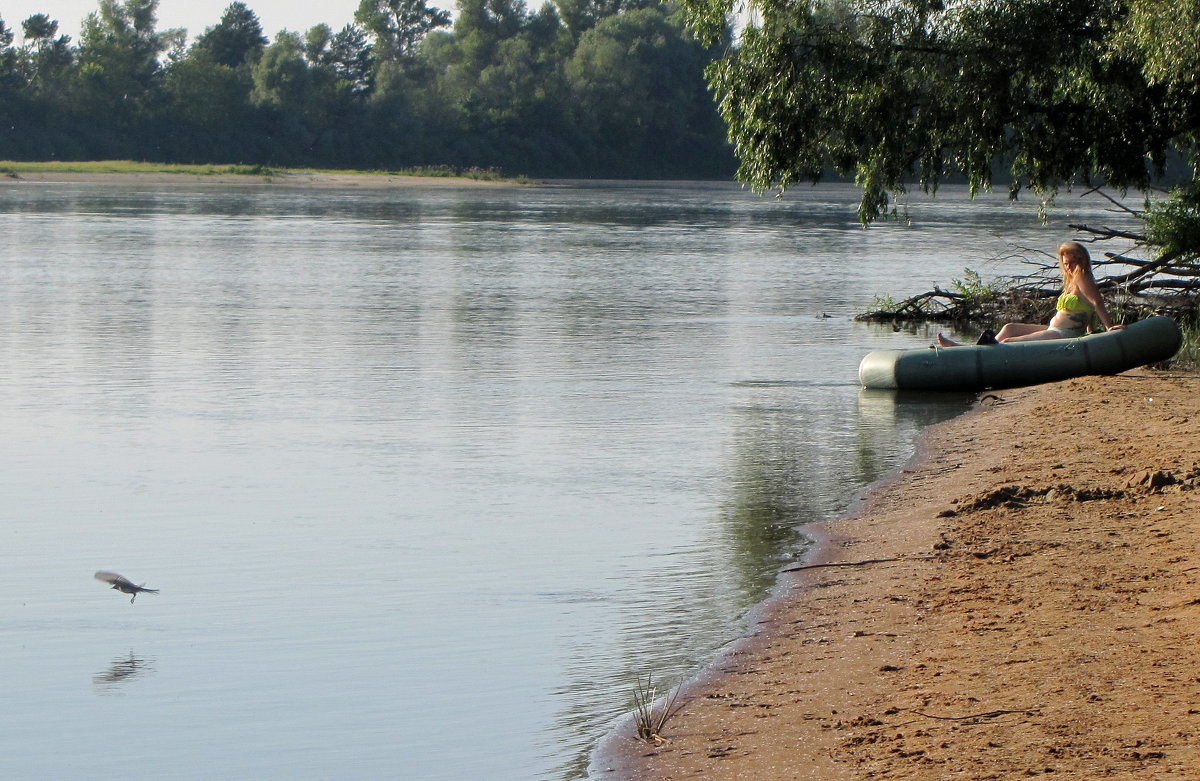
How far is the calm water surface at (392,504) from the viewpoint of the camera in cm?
639

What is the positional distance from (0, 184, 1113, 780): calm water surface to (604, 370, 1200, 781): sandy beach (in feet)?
1.34

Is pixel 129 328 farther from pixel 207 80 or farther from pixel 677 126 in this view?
pixel 677 126

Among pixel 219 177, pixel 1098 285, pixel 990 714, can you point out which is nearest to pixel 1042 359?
pixel 1098 285

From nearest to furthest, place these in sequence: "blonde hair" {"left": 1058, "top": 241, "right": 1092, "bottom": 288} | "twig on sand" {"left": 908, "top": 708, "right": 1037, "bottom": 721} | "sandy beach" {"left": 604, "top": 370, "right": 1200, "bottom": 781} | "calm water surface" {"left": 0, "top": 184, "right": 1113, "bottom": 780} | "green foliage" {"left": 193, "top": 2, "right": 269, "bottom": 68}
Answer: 1. "sandy beach" {"left": 604, "top": 370, "right": 1200, "bottom": 781}
2. "twig on sand" {"left": 908, "top": 708, "right": 1037, "bottom": 721}
3. "calm water surface" {"left": 0, "top": 184, "right": 1113, "bottom": 780}
4. "blonde hair" {"left": 1058, "top": 241, "right": 1092, "bottom": 288}
5. "green foliage" {"left": 193, "top": 2, "right": 269, "bottom": 68}

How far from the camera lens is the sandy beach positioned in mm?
5387

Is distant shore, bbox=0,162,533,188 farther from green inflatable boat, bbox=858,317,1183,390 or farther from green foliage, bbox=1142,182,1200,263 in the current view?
green inflatable boat, bbox=858,317,1183,390

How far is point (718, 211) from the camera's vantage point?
214 ft

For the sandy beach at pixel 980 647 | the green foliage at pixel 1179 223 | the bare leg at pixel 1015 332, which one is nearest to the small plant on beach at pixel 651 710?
the sandy beach at pixel 980 647

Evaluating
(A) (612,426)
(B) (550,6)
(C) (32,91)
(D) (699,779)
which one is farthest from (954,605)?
(B) (550,6)

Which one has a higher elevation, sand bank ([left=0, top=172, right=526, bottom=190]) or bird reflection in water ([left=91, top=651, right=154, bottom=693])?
sand bank ([left=0, top=172, right=526, bottom=190])

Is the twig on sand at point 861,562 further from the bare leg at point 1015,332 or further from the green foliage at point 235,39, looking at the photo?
the green foliage at point 235,39

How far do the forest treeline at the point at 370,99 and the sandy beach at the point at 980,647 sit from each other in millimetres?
94247

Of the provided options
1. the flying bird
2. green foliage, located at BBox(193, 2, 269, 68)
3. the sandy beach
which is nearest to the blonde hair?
the sandy beach

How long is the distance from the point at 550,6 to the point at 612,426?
116833 mm
